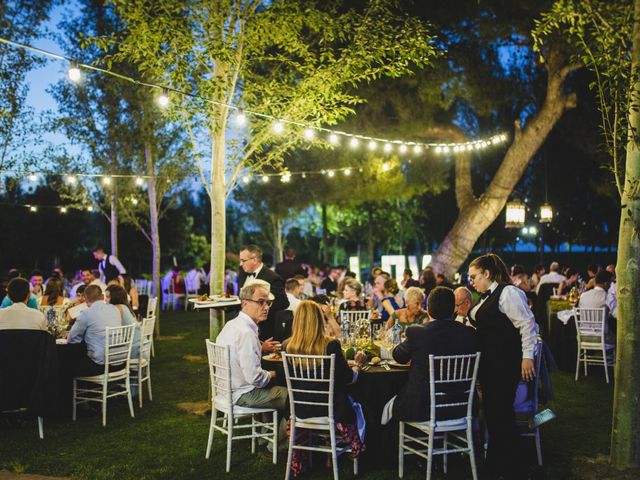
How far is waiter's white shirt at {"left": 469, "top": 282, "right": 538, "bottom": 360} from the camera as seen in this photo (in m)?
4.34

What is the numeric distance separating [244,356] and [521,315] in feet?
7.01

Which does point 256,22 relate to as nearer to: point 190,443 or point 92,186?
point 190,443

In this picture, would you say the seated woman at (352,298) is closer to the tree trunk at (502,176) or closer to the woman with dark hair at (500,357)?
the woman with dark hair at (500,357)

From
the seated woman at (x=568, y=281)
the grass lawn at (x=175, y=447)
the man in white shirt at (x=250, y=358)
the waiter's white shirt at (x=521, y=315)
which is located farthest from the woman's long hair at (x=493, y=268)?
the seated woman at (x=568, y=281)

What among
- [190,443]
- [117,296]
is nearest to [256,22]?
[117,296]

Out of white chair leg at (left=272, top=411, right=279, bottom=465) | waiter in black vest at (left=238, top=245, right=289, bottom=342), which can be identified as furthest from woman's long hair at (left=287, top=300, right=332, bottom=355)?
waiter in black vest at (left=238, top=245, right=289, bottom=342)

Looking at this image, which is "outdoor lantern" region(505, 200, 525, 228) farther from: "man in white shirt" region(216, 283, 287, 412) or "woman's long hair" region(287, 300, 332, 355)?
"woman's long hair" region(287, 300, 332, 355)

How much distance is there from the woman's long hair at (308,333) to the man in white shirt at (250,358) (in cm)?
42

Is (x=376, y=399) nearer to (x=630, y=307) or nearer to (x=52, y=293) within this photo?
(x=630, y=307)

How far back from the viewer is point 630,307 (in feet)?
15.1

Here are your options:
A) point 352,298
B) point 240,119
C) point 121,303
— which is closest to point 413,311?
point 352,298

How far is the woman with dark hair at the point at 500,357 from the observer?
445cm

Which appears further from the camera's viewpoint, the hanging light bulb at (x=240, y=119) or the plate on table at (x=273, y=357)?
the hanging light bulb at (x=240, y=119)

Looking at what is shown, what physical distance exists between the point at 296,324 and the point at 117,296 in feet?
10.4
